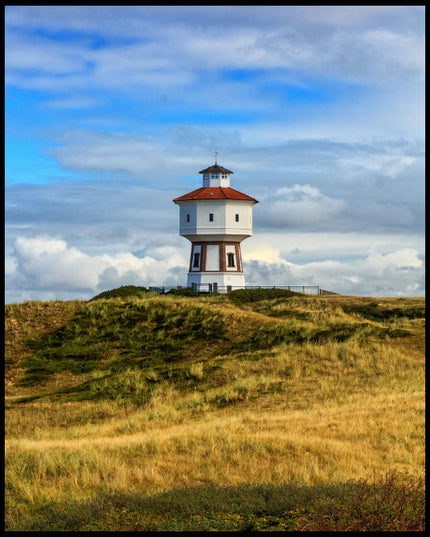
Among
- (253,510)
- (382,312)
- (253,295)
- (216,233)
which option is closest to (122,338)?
Result: (382,312)

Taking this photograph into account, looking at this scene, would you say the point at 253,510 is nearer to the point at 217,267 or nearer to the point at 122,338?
the point at 122,338

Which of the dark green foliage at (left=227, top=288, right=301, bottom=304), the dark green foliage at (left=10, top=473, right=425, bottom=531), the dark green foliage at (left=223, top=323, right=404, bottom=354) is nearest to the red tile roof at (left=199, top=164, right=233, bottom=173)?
the dark green foliage at (left=227, top=288, right=301, bottom=304)

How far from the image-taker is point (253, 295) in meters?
57.1

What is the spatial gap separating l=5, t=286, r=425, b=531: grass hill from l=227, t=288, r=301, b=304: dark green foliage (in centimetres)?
745

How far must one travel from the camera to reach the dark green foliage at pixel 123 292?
57.9 meters

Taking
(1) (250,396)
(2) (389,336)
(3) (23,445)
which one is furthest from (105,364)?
(3) (23,445)

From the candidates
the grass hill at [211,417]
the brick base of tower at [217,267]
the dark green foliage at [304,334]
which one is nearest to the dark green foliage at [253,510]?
the grass hill at [211,417]

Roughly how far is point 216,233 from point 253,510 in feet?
179

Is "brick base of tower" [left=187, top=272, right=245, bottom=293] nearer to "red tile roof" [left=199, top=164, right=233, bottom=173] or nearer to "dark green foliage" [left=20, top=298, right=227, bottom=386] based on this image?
"red tile roof" [left=199, top=164, right=233, bottom=173]

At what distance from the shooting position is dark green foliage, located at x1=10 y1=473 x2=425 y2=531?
7812 mm

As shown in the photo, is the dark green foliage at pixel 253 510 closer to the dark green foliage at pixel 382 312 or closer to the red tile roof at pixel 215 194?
the dark green foliage at pixel 382 312

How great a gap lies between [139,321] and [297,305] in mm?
13567

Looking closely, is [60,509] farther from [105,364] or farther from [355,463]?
[105,364]

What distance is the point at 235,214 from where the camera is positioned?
208ft
